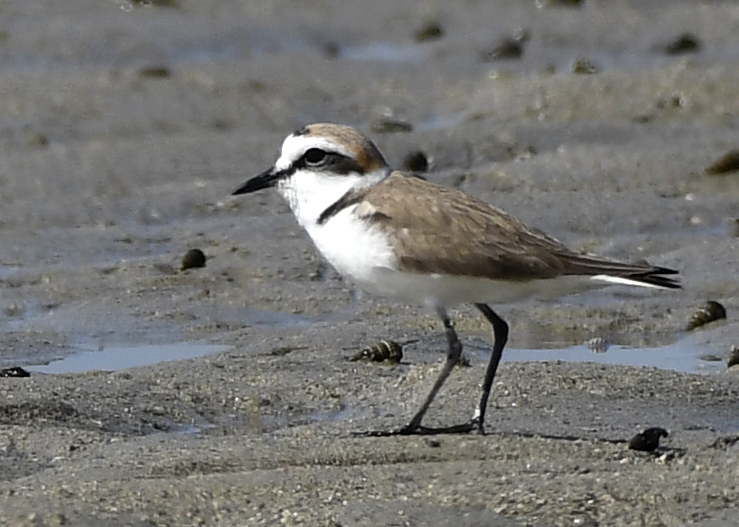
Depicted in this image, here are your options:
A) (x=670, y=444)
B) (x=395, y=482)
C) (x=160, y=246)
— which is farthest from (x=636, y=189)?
(x=395, y=482)

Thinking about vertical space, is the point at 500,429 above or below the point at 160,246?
above

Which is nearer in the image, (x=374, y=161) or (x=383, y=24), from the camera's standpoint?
→ (x=374, y=161)

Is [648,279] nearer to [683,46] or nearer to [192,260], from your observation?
[192,260]

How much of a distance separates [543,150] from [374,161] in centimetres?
500

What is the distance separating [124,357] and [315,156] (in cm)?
187

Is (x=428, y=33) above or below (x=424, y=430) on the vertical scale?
below

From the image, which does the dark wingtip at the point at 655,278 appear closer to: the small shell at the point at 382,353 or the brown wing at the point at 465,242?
the brown wing at the point at 465,242

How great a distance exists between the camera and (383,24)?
13.6 meters

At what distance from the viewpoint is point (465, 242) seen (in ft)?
16.1

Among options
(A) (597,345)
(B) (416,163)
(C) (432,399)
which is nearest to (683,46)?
(B) (416,163)

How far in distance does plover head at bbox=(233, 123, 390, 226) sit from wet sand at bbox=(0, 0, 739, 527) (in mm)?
725

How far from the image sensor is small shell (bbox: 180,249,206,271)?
25.6ft

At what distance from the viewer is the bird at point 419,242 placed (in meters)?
4.89

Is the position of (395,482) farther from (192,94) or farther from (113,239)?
(192,94)
